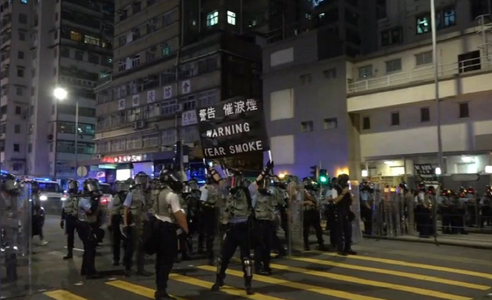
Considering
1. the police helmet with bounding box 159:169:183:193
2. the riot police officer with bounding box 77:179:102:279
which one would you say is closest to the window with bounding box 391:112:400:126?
the riot police officer with bounding box 77:179:102:279

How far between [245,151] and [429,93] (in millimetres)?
22210

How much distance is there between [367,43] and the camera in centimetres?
5712

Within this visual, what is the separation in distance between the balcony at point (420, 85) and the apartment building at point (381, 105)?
0.06 meters

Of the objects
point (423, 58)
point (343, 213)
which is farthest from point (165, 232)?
point (423, 58)

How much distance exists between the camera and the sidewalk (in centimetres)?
1315

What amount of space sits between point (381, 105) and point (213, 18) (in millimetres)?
24215

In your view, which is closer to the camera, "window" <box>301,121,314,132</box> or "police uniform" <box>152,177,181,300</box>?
"police uniform" <box>152,177,181,300</box>

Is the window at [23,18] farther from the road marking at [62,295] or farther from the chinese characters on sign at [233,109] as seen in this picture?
the road marking at [62,295]

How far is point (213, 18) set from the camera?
5003cm

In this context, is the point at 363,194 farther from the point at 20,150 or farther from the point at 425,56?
the point at 20,150

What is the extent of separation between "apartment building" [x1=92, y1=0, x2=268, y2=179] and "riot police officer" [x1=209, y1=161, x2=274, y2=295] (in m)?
33.8

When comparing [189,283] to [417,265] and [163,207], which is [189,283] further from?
[417,265]

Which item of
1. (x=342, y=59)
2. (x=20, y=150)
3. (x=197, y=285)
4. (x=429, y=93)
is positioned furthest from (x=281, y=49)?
(x=20, y=150)

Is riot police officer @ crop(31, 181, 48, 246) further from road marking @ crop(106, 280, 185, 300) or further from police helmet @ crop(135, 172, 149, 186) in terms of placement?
road marking @ crop(106, 280, 185, 300)
